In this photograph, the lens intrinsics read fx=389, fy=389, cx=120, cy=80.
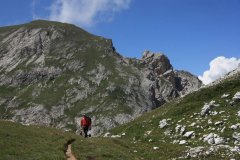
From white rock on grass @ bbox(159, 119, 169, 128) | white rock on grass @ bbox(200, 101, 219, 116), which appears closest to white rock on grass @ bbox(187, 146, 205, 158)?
white rock on grass @ bbox(200, 101, 219, 116)

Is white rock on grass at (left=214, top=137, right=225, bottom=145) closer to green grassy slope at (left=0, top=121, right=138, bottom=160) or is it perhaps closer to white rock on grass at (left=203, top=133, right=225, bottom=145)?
white rock on grass at (left=203, top=133, right=225, bottom=145)

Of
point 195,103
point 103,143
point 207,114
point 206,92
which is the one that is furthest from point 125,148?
point 206,92

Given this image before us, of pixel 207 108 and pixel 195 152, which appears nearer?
pixel 195 152

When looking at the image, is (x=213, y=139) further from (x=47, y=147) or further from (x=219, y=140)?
(x=47, y=147)

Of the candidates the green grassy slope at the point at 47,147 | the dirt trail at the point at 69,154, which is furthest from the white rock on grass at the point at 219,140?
the dirt trail at the point at 69,154

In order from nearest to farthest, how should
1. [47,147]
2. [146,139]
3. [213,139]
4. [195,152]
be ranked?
[47,147]
[195,152]
[213,139]
[146,139]

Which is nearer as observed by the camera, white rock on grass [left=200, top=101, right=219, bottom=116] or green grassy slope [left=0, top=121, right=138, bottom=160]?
green grassy slope [left=0, top=121, right=138, bottom=160]

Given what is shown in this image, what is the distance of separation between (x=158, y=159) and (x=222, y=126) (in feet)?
35.6

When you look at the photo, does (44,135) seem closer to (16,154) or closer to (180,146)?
(16,154)

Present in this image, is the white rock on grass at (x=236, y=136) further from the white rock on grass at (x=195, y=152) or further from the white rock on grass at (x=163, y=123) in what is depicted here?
the white rock on grass at (x=163, y=123)

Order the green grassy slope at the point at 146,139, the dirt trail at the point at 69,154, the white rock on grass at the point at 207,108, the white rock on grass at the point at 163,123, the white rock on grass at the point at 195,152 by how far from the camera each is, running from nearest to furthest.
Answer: the dirt trail at the point at 69,154, the green grassy slope at the point at 146,139, the white rock on grass at the point at 195,152, the white rock on grass at the point at 207,108, the white rock on grass at the point at 163,123

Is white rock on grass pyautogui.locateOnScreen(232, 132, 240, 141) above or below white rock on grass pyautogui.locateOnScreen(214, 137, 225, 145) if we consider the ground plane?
above

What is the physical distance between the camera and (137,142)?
49.5 metres

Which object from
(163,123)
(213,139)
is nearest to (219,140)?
(213,139)
